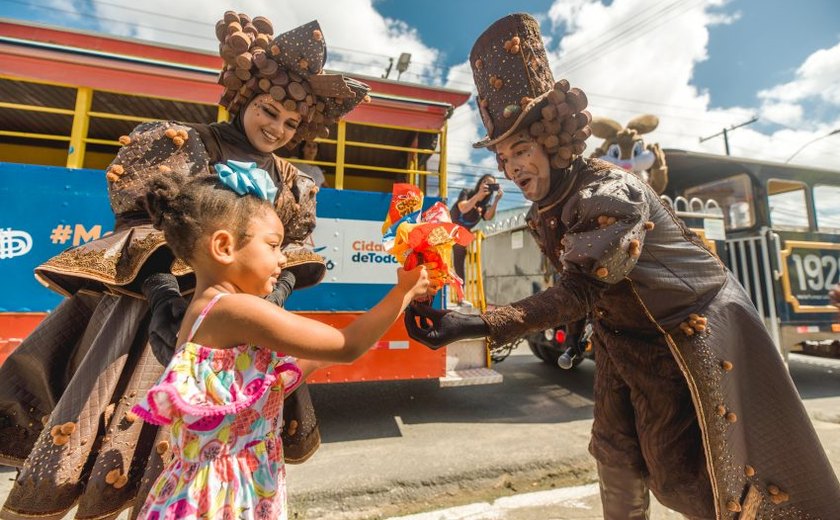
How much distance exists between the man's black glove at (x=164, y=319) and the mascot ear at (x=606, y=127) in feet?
17.3

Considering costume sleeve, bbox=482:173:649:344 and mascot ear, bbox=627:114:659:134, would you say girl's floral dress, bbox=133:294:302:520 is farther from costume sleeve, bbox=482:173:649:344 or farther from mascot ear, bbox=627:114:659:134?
mascot ear, bbox=627:114:659:134

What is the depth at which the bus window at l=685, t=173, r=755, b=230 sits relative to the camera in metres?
5.64

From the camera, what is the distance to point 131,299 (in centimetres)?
148

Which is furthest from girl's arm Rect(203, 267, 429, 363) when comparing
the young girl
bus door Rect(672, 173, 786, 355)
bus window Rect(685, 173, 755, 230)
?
bus window Rect(685, 173, 755, 230)

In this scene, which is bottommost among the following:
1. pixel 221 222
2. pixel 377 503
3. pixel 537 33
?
pixel 377 503

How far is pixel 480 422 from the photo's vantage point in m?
4.43

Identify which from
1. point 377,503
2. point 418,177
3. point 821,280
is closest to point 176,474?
point 377,503

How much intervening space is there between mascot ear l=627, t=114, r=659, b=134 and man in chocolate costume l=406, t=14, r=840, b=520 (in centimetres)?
419

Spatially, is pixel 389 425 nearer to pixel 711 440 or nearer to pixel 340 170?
pixel 340 170

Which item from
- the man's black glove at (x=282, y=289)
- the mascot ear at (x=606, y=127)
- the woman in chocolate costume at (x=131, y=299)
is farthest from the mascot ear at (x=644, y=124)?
the man's black glove at (x=282, y=289)

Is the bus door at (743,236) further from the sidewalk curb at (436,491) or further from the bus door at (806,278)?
the sidewalk curb at (436,491)

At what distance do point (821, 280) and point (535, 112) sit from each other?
6.11 meters

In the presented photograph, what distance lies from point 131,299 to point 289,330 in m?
0.82

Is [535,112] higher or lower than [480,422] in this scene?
higher
